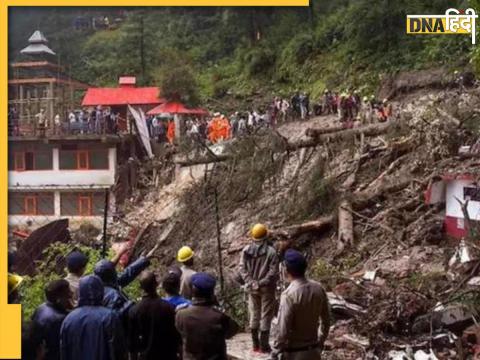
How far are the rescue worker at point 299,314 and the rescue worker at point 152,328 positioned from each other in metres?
0.69

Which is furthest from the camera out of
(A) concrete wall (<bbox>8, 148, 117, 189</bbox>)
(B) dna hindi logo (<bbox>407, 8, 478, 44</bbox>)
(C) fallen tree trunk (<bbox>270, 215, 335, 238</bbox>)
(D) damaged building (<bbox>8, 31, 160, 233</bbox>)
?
(A) concrete wall (<bbox>8, 148, 117, 189</bbox>)

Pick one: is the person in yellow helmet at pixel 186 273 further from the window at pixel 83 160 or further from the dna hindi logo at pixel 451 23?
the window at pixel 83 160

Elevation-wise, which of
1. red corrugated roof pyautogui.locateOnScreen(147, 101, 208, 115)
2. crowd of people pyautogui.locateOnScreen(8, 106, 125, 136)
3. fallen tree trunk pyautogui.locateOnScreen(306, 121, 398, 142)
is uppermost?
red corrugated roof pyautogui.locateOnScreen(147, 101, 208, 115)

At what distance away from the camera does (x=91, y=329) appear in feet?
13.7

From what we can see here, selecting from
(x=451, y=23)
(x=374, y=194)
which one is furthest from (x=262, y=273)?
(x=451, y=23)

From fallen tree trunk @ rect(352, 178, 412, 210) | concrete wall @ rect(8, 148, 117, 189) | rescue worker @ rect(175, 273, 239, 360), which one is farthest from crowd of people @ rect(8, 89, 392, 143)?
rescue worker @ rect(175, 273, 239, 360)

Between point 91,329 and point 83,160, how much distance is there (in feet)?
Result: 67.5

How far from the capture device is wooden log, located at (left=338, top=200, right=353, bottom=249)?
32.6ft

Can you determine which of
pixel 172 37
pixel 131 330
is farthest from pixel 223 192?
pixel 172 37

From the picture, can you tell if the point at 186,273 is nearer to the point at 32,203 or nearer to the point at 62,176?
the point at 62,176

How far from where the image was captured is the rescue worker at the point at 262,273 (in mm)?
6109

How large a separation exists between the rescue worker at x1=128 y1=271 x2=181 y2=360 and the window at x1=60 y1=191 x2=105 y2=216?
19435 mm

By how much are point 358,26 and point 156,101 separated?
864 cm

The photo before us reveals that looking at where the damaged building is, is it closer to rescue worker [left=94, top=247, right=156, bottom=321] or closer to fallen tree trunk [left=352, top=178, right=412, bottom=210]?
fallen tree trunk [left=352, top=178, right=412, bottom=210]
